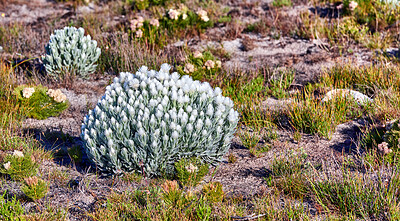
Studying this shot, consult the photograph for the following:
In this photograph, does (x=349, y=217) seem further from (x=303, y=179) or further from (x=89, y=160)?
(x=89, y=160)

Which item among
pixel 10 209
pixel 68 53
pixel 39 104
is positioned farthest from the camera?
pixel 68 53

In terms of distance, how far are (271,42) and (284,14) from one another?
1.02 metres

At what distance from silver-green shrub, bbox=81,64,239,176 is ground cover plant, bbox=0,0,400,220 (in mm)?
15

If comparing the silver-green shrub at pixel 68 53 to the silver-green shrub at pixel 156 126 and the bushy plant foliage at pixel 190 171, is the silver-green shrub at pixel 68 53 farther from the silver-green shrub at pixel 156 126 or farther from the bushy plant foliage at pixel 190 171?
the bushy plant foliage at pixel 190 171

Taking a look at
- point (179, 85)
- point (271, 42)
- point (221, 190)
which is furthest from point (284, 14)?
point (221, 190)

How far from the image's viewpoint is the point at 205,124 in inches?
154

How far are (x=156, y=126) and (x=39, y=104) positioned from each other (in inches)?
89.6

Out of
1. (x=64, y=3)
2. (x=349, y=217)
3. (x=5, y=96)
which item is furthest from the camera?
(x=64, y=3)

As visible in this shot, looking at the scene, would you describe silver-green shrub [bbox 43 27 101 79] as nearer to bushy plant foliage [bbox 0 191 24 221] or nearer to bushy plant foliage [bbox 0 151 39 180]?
bushy plant foliage [bbox 0 151 39 180]

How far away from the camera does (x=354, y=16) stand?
7.79 m

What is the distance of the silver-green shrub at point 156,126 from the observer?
12.5 feet

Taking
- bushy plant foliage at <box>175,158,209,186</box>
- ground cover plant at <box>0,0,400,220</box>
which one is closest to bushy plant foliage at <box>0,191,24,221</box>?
ground cover plant at <box>0,0,400,220</box>

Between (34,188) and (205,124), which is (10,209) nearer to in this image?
(34,188)

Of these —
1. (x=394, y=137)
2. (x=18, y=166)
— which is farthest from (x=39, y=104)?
(x=394, y=137)
